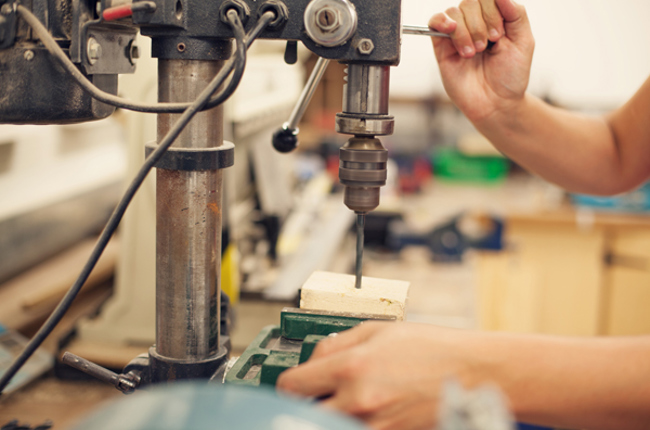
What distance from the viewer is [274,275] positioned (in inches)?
72.8

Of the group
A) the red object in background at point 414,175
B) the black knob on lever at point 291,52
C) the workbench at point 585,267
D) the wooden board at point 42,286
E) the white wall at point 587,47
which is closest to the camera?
the black knob on lever at point 291,52

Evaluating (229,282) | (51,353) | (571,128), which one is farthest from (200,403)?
(51,353)

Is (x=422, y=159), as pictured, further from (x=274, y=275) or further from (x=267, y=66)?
(x=274, y=275)

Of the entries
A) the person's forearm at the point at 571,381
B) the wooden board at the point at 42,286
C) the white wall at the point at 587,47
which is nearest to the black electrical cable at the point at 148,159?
the person's forearm at the point at 571,381

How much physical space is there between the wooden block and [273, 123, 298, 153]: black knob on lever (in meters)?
0.19

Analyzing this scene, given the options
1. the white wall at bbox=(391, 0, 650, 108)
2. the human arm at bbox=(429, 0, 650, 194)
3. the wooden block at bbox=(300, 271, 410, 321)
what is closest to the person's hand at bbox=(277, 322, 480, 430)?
the wooden block at bbox=(300, 271, 410, 321)

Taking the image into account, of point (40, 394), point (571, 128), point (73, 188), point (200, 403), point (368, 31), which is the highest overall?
point (368, 31)

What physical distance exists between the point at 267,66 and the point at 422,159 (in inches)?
64.4

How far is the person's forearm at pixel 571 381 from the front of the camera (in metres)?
0.50

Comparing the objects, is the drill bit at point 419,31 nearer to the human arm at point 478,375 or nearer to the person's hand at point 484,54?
the person's hand at point 484,54

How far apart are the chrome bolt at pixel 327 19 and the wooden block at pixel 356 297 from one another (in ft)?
1.00

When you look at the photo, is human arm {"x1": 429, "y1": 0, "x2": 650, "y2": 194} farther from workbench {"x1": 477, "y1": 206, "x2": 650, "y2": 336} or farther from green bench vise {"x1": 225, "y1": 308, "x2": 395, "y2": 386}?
workbench {"x1": 477, "y1": 206, "x2": 650, "y2": 336}

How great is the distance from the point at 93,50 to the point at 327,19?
26 centimetres

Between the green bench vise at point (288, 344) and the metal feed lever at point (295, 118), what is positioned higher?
the metal feed lever at point (295, 118)
